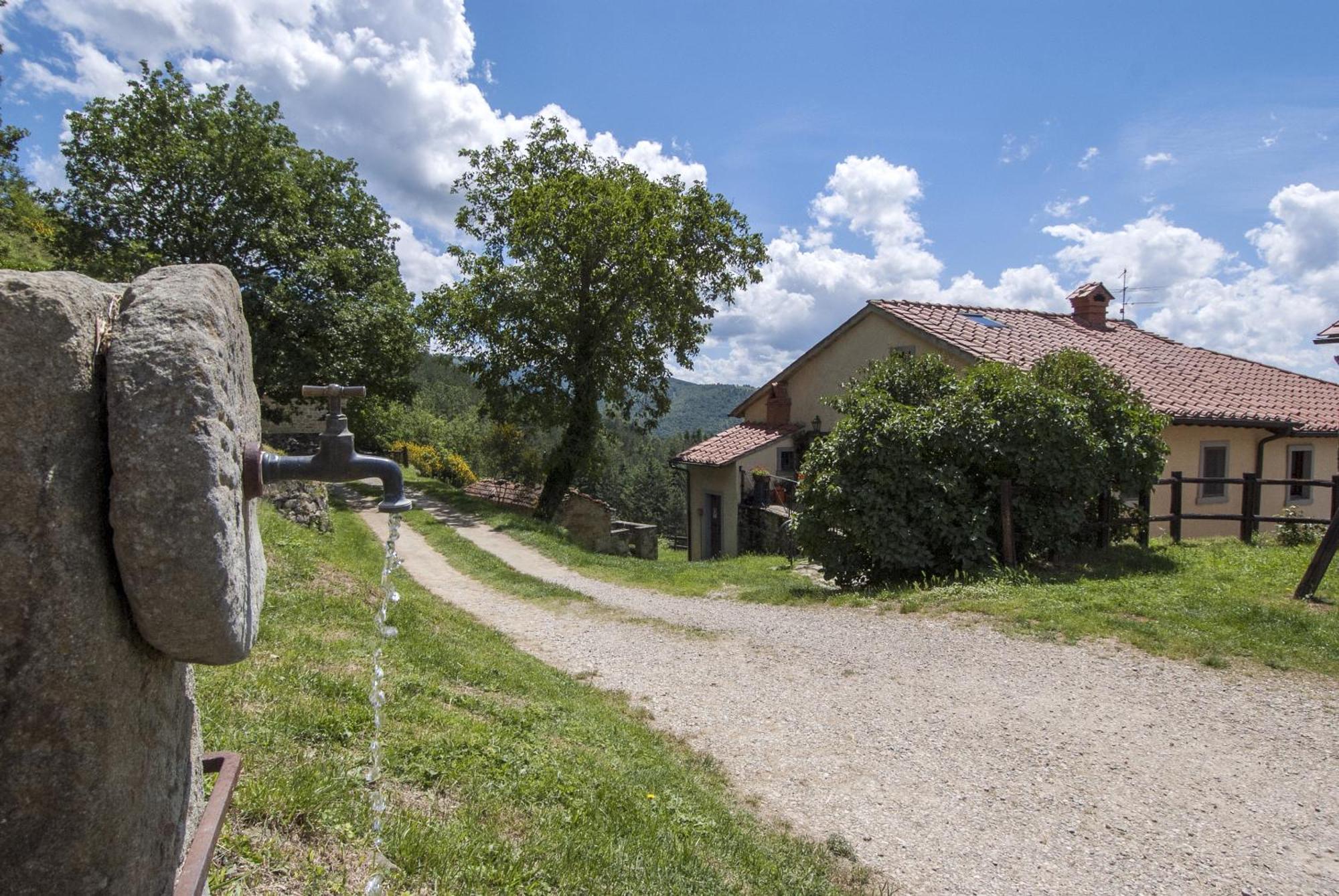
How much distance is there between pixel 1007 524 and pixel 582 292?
1545 cm

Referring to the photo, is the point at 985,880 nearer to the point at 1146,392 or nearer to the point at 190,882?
the point at 190,882

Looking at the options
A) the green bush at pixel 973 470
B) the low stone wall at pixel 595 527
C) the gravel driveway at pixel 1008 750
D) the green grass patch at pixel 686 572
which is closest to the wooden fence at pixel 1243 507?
the green bush at pixel 973 470

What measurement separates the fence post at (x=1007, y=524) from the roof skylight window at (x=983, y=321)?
10802mm

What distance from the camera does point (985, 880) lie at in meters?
4.27

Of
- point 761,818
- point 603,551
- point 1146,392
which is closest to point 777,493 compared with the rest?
point 603,551

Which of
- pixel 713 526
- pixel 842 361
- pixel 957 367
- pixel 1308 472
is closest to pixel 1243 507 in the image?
pixel 957 367

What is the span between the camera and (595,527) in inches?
1005

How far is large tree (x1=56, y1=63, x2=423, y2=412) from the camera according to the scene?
70.3 feet

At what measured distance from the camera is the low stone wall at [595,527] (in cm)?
2544

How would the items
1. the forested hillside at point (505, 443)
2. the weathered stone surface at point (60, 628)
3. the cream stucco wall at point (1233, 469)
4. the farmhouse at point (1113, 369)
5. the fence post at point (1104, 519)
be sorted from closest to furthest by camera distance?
the weathered stone surface at point (60, 628)
the fence post at point (1104, 519)
the cream stucco wall at point (1233, 469)
the farmhouse at point (1113, 369)
the forested hillside at point (505, 443)

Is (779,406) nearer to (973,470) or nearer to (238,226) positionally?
(973,470)

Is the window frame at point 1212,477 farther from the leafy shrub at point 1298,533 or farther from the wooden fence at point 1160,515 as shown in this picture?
the leafy shrub at point 1298,533

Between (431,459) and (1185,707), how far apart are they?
130 ft

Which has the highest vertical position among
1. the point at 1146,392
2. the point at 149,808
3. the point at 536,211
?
the point at 536,211
